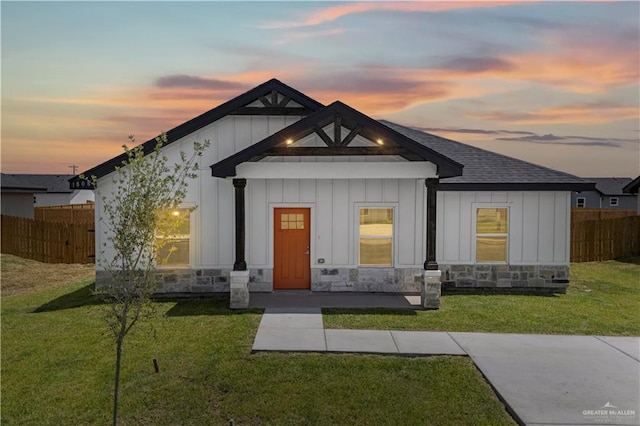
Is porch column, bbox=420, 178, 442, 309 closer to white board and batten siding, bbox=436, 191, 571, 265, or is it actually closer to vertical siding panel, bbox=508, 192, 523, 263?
white board and batten siding, bbox=436, 191, 571, 265

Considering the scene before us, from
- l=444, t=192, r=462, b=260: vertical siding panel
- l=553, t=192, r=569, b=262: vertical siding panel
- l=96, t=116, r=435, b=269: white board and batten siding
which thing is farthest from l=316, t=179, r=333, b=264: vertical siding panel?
l=553, t=192, r=569, b=262: vertical siding panel

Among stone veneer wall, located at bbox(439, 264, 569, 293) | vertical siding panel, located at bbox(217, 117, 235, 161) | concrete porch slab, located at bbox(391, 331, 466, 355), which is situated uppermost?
vertical siding panel, located at bbox(217, 117, 235, 161)

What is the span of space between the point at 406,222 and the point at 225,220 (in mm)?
5295

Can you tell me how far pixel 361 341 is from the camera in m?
9.20

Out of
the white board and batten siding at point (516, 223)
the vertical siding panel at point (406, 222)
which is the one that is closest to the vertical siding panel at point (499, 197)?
the white board and batten siding at point (516, 223)

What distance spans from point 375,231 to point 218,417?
8.22 m

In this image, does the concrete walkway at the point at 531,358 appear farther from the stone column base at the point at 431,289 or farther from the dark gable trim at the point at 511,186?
the dark gable trim at the point at 511,186

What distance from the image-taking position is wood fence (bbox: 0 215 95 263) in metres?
20.5

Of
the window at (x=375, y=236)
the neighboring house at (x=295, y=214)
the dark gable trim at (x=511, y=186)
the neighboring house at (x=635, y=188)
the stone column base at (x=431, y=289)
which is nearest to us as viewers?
the stone column base at (x=431, y=289)

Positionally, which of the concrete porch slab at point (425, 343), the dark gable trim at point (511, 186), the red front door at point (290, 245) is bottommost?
the concrete porch slab at point (425, 343)

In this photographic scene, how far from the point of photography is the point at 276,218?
1342cm

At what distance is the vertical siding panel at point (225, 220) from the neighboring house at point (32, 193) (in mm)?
19739

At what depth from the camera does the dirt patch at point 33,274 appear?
15.9 metres

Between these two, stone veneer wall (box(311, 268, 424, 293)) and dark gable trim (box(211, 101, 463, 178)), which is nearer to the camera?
dark gable trim (box(211, 101, 463, 178))
